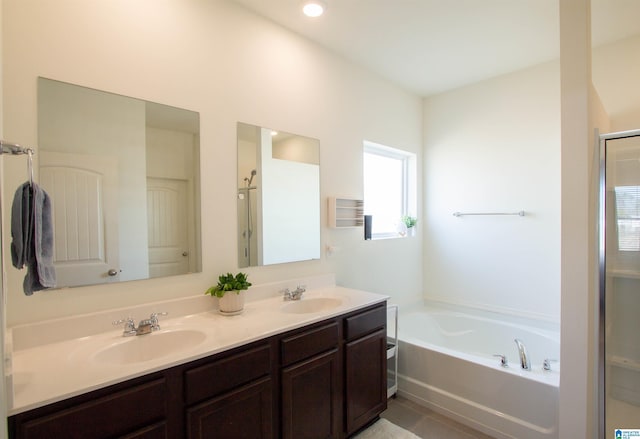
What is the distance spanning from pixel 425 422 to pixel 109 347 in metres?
2.12

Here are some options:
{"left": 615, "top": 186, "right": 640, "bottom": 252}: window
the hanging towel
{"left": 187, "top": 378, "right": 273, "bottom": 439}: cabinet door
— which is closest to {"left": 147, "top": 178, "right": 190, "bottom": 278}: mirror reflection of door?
the hanging towel

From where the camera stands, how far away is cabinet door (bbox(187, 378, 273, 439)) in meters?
1.32

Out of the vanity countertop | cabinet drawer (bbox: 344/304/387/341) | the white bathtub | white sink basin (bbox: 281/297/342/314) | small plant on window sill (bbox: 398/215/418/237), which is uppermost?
→ small plant on window sill (bbox: 398/215/418/237)

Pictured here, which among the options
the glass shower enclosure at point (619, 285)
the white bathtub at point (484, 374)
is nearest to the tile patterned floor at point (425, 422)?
the white bathtub at point (484, 374)

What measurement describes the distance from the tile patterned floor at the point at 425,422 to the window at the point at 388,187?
60.4 inches

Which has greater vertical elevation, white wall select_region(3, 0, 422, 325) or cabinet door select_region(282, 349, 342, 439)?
white wall select_region(3, 0, 422, 325)

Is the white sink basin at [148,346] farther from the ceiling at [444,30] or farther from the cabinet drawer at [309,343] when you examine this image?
the ceiling at [444,30]

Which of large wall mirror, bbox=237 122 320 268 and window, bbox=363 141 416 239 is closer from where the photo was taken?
large wall mirror, bbox=237 122 320 268

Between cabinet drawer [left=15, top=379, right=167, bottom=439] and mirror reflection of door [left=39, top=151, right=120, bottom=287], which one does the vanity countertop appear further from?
mirror reflection of door [left=39, top=151, right=120, bottom=287]

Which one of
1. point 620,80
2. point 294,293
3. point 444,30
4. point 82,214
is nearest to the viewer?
point 82,214

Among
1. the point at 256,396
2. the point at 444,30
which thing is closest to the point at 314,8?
the point at 444,30

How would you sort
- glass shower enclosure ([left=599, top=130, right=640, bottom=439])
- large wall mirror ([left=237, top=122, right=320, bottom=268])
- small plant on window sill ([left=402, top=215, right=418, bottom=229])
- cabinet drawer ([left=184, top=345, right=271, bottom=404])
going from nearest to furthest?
1. cabinet drawer ([left=184, top=345, right=271, bottom=404])
2. glass shower enclosure ([left=599, top=130, right=640, bottom=439])
3. large wall mirror ([left=237, top=122, right=320, bottom=268])
4. small plant on window sill ([left=402, top=215, right=418, bottom=229])

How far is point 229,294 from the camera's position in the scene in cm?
181

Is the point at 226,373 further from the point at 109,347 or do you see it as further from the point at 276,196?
the point at 276,196
